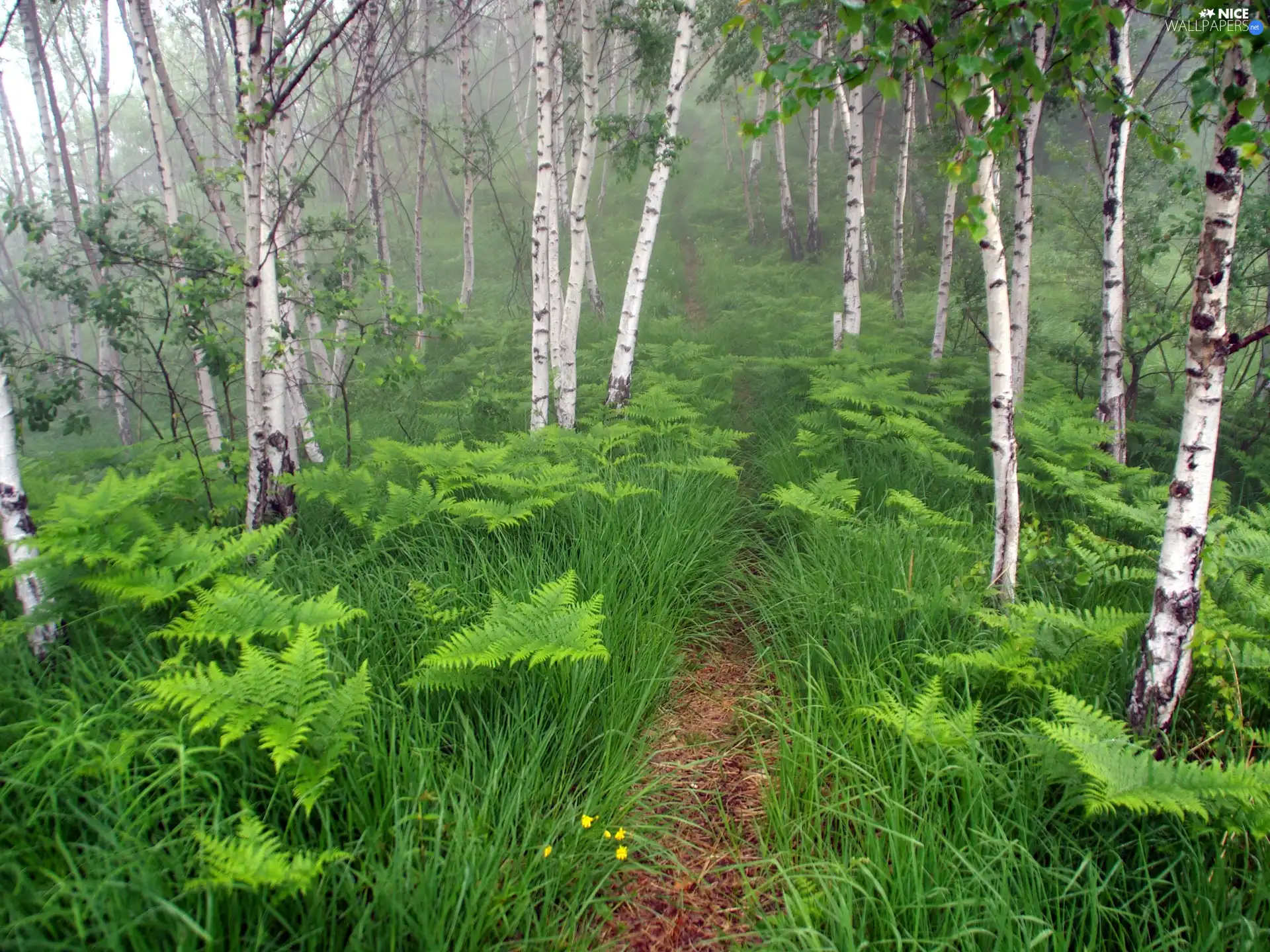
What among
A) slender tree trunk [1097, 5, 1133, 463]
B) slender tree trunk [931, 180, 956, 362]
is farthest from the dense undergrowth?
slender tree trunk [931, 180, 956, 362]

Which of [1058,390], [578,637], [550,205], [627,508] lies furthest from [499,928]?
[1058,390]

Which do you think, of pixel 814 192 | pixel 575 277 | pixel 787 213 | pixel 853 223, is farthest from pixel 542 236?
pixel 787 213

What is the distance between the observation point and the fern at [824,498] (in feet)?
15.4

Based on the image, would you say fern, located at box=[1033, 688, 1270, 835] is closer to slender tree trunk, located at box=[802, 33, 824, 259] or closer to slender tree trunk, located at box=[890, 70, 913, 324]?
slender tree trunk, located at box=[890, 70, 913, 324]

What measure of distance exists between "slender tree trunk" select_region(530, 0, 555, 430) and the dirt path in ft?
13.2

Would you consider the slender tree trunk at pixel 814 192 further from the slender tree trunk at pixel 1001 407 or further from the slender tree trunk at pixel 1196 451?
the slender tree trunk at pixel 1196 451

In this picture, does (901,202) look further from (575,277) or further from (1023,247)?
(575,277)

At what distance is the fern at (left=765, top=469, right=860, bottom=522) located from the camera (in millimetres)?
4703

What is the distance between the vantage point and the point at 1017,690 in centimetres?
310

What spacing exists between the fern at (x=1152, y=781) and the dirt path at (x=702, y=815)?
4.25ft

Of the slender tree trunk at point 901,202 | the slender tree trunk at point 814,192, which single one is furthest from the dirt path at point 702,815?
the slender tree trunk at point 814,192

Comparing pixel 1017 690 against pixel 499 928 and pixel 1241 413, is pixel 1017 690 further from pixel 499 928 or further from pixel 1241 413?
pixel 1241 413

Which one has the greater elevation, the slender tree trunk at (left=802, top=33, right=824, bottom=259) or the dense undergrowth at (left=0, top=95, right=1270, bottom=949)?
the slender tree trunk at (left=802, top=33, right=824, bottom=259)

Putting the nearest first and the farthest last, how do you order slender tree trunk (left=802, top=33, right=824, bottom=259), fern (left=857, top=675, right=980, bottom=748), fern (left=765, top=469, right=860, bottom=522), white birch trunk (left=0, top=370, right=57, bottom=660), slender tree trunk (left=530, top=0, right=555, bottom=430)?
fern (left=857, top=675, right=980, bottom=748) → white birch trunk (left=0, top=370, right=57, bottom=660) → fern (left=765, top=469, right=860, bottom=522) → slender tree trunk (left=530, top=0, right=555, bottom=430) → slender tree trunk (left=802, top=33, right=824, bottom=259)
